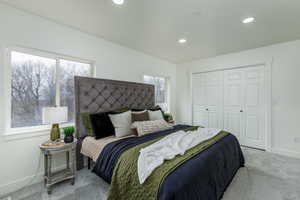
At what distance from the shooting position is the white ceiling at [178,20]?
1.96 metres

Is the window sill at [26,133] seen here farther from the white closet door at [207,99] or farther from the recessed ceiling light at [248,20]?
the white closet door at [207,99]

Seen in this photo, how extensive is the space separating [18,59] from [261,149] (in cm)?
530

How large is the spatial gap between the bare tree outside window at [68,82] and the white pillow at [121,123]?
80 centimetres

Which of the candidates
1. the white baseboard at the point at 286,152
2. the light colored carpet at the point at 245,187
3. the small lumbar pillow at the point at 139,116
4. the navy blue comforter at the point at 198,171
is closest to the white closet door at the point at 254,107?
the white baseboard at the point at 286,152

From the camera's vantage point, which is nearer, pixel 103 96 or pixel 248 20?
pixel 248 20

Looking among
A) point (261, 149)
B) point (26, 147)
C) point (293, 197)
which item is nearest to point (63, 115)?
point (26, 147)

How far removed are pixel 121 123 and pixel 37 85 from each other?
1480 mm

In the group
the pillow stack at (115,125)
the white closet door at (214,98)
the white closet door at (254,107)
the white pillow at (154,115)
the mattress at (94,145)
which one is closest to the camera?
the mattress at (94,145)

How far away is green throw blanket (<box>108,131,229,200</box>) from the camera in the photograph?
4.07 ft

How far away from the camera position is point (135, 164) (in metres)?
1.47

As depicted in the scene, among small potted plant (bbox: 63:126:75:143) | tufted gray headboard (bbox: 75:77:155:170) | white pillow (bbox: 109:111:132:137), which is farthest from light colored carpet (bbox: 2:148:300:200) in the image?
white pillow (bbox: 109:111:132:137)

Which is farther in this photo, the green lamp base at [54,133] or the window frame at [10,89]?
the green lamp base at [54,133]

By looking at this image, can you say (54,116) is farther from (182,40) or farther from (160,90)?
(160,90)

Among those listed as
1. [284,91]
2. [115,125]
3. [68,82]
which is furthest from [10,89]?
[284,91]
